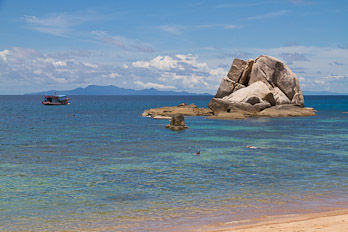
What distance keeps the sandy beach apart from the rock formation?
53164mm

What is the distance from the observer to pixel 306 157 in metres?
29.3

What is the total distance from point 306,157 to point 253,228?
18.1 metres

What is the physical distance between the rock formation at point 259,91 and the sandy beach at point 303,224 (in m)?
53.2

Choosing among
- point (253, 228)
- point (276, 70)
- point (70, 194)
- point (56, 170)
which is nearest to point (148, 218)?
point (253, 228)

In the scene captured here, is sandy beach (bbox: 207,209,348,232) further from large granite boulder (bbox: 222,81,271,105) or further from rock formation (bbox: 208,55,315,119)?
large granite boulder (bbox: 222,81,271,105)

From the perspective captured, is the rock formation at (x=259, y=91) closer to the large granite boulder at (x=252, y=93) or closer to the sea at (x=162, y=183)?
the large granite boulder at (x=252, y=93)

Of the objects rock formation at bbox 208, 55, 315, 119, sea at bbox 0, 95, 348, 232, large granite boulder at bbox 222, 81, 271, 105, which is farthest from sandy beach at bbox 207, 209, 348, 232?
large granite boulder at bbox 222, 81, 271, 105

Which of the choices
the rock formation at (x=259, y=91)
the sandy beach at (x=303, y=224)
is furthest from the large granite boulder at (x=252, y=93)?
the sandy beach at (x=303, y=224)

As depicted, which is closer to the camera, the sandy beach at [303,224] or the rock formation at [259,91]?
the sandy beach at [303,224]

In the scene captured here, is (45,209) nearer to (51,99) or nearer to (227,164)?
(227,164)

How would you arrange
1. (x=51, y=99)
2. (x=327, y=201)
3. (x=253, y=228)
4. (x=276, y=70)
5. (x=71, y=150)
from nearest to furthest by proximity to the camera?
(x=253, y=228) → (x=327, y=201) → (x=71, y=150) → (x=276, y=70) → (x=51, y=99)

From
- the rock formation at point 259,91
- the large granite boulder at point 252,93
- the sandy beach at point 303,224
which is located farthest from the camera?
the large granite boulder at point 252,93

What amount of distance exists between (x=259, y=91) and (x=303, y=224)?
62839 mm

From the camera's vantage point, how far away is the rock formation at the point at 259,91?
71438 mm
